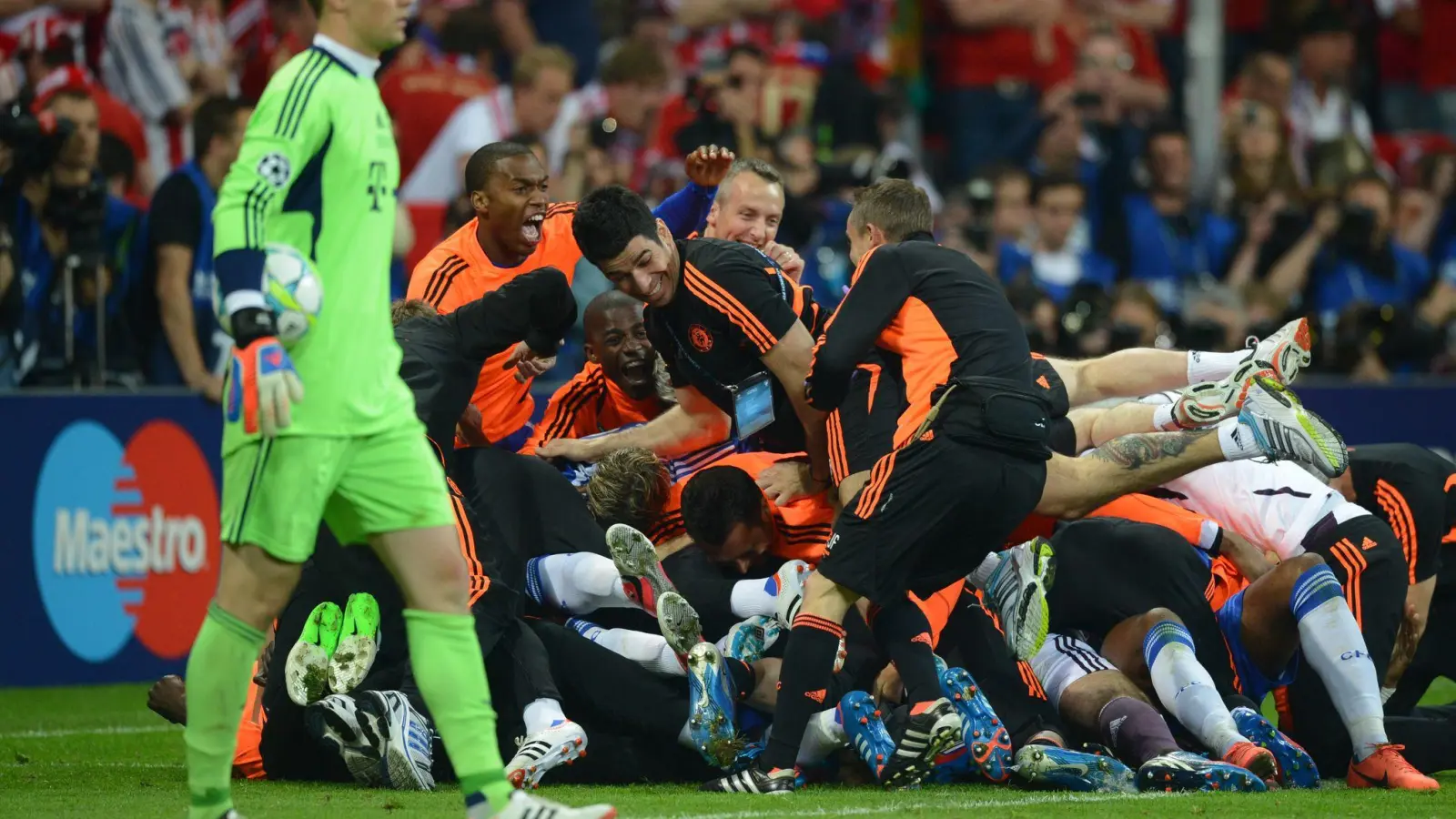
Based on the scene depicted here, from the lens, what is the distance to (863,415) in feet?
24.1

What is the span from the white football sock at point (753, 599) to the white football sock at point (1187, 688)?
1.38 m

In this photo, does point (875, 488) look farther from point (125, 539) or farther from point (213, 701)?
point (125, 539)

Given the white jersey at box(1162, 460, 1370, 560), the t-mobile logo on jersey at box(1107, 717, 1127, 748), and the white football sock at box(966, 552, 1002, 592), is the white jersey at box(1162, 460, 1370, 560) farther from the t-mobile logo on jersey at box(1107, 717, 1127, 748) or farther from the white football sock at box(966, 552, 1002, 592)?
the t-mobile logo on jersey at box(1107, 717, 1127, 748)

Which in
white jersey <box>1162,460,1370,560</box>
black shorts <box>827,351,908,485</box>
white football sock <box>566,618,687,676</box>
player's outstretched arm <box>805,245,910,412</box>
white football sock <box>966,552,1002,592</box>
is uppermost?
player's outstretched arm <box>805,245,910,412</box>

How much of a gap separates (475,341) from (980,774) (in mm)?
2402

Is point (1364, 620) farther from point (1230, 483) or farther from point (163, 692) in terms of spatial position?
point (163, 692)

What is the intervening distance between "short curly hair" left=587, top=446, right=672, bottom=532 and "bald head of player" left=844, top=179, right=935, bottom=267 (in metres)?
1.26

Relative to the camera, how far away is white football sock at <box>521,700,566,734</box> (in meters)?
6.72

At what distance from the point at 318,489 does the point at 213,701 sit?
0.62m

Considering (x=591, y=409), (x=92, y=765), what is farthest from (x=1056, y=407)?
(x=92, y=765)

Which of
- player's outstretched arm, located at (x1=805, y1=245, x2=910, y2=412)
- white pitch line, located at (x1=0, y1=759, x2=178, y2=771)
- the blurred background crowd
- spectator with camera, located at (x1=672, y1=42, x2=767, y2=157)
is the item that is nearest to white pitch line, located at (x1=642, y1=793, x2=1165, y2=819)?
player's outstretched arm, located at (x1=805, y1=245, x2=910, y2=412)

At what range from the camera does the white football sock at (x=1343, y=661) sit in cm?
680

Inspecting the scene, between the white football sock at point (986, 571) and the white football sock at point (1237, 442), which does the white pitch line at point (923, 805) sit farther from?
the white football sock at point (1237, 442)

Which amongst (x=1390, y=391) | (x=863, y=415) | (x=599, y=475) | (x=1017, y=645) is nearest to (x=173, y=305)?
(x=599, y=475)
